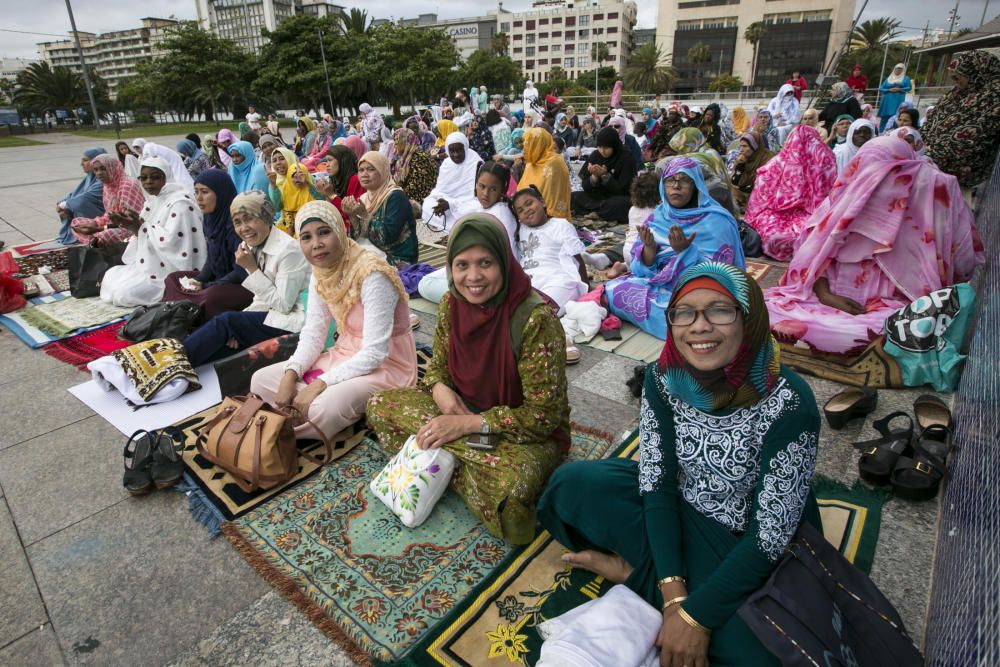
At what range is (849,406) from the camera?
284 centimetres

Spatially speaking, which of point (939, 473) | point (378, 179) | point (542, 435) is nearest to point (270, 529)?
point (542, 435)

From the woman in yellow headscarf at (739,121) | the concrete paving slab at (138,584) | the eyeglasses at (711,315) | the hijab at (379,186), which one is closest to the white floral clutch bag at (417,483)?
the concrete paving slab at (138,584)

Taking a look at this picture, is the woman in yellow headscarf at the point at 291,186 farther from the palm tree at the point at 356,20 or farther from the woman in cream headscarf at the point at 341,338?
the palm tree at the point at 356,20

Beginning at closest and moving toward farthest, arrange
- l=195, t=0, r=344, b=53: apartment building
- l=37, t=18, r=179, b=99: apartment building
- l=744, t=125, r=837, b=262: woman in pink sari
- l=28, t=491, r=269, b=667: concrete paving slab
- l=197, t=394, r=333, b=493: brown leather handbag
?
l=28, t=491, r=269, b=667: concrete paving slab, l=197, t=394, r=333, b=493: brown leather handbag, l=744, t=125, r=837, b=262: woman in pink sari, l=195, t=0, r=344, b=53: apartment building, l=37, t=18, r=179, b=99: apartment building

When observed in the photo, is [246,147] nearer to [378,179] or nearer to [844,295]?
[378,179]

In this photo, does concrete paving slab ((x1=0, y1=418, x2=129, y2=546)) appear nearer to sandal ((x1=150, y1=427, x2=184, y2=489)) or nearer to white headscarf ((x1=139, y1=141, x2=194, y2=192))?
sandal ((x1=150, y1=427, x2=184, y2=489))

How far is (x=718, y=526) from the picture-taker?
1.76 m

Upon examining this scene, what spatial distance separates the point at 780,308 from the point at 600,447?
203cm

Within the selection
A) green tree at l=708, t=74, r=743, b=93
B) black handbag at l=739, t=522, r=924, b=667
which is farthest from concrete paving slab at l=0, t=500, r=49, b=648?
green tree at l=708, t=74, r=743, b=93

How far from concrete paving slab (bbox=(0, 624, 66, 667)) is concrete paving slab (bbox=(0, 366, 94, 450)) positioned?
1651mm

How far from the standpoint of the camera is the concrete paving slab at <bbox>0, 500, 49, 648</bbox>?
1975mm

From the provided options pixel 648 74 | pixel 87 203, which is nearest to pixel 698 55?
pixel 648 74

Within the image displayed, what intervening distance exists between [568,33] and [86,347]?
8346cm

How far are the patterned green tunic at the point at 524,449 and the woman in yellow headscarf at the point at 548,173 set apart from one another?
A: 3.53 meters
